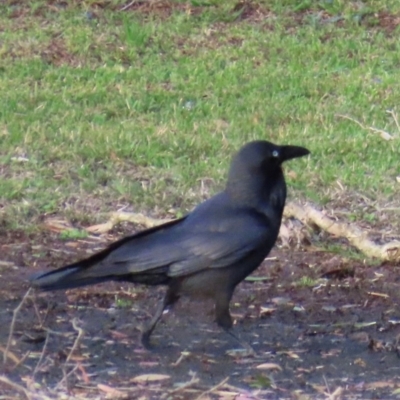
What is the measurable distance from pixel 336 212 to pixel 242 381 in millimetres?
2494

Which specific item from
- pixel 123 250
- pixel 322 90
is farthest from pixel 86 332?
pixel 322 90

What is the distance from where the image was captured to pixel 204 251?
5.05 m

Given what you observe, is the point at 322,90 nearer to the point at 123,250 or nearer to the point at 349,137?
the point at 349,137

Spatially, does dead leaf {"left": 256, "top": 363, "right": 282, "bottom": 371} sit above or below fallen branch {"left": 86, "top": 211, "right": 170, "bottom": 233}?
above

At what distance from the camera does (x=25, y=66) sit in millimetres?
9852

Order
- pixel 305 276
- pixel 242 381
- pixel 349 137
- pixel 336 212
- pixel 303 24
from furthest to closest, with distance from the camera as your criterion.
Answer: pixel 303 24 < pixel 349 137 < pixel 336 212 < pixel 305 276 < pixel 242 381

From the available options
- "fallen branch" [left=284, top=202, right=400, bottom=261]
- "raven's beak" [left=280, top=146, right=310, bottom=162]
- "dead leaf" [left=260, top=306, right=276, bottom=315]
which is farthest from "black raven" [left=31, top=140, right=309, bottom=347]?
"fallen branch" [left=284, top=202, right=400, bottom=261]

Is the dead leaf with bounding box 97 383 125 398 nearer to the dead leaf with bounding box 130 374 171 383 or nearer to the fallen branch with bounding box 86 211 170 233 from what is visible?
the dead leaf with bounding box 130 374 171 383

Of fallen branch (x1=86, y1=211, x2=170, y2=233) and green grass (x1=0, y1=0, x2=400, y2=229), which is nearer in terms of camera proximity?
fallen branch (x1=86, y1=211, x2=170, y2=233)

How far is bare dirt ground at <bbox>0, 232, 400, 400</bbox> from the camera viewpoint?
4.54 m

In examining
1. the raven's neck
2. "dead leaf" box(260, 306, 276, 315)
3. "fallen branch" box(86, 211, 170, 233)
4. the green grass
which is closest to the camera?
the raven's neck

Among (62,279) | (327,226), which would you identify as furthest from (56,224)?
(62,279)

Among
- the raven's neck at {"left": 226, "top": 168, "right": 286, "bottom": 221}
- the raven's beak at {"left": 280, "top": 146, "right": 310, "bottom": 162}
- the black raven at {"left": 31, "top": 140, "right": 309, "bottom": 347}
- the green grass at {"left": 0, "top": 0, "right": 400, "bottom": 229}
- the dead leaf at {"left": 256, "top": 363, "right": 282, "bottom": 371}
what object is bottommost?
the green grass at {"left": 0, "top": 0, "right": 400, "bottom": 229}

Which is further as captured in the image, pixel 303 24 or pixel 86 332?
pixel 303 24
